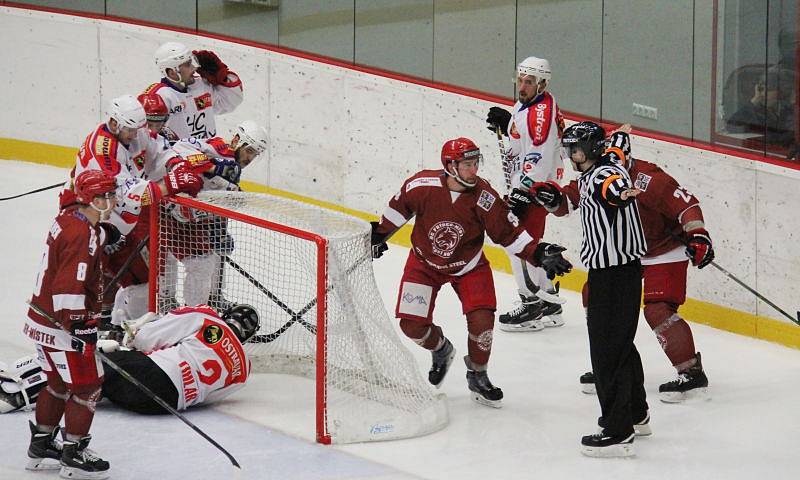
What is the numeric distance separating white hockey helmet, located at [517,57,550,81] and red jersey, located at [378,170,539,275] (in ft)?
4.36

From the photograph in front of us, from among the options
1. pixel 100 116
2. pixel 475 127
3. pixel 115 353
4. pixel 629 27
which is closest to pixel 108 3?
pixel 100 116

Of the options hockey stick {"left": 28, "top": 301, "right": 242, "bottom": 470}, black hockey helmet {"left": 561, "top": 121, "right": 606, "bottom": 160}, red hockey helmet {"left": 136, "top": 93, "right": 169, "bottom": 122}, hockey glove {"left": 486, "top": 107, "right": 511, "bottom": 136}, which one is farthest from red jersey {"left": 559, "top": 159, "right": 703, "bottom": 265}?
red hockey helmet {"left": 136, "top": 93, "right": 169, "bottom": 122}

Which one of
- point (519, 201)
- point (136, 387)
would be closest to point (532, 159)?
point (519, 201)

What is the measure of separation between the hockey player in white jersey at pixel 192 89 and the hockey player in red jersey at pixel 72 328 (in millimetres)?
2183

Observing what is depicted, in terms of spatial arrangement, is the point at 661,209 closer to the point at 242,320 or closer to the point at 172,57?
the point at 242,320

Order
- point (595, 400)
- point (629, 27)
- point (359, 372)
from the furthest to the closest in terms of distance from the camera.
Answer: point (629, 27) → point (595, 400) → point (359, 372)

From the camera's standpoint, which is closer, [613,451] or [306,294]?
[613,451]

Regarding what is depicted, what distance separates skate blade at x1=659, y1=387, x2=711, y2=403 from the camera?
6277 millimetres

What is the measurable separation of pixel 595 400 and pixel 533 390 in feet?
0.96

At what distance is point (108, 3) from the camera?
10250mm

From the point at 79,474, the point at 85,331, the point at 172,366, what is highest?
the point at 85,331

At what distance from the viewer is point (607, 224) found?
5.52m

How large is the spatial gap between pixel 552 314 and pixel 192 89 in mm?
2178

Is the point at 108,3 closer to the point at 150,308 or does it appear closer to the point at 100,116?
the point at 100,116
